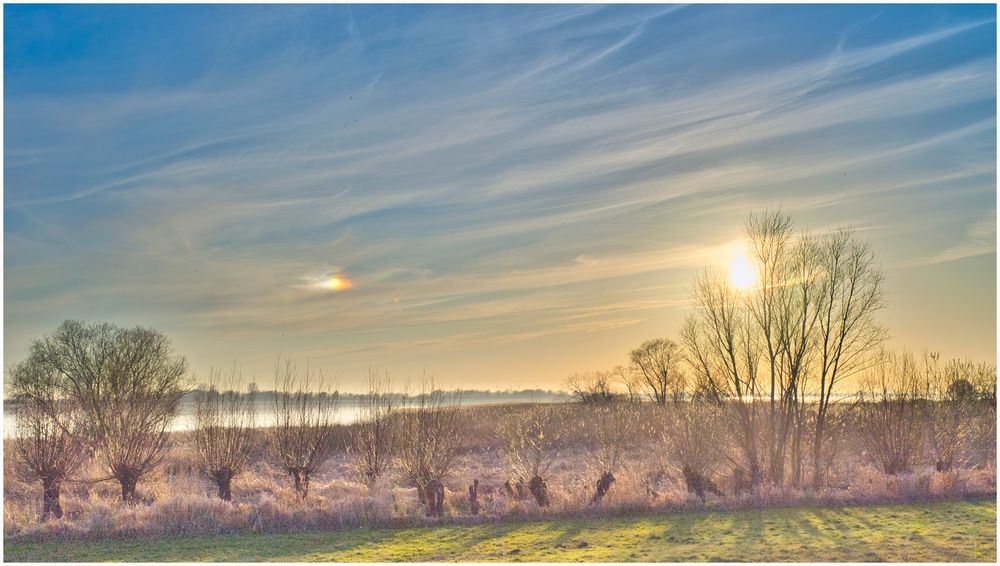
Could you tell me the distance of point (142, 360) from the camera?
46.8 metres

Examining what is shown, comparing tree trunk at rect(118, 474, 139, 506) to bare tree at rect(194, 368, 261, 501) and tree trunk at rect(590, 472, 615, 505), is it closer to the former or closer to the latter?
bare tree at rect(194, 368, 261, 501)

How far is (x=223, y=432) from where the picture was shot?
25797 mm

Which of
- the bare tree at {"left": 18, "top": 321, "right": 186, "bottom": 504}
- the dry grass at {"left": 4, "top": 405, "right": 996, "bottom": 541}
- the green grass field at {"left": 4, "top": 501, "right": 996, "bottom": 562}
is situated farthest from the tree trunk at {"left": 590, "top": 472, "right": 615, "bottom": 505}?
the bare tree at {"left": 18, "top": 321, "right": 186, "bottom": 504}

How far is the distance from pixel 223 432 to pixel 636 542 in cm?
1473

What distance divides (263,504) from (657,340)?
181ft

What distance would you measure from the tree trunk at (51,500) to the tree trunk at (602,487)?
42.7 ft

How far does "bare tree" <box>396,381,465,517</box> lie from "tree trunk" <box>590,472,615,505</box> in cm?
370

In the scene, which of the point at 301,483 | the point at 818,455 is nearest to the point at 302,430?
the point at 301,483

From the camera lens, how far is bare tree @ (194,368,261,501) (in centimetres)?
2542

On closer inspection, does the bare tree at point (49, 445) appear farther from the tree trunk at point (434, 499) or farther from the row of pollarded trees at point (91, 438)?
the tree trunk at point (434, 499)

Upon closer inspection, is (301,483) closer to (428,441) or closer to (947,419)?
(428,441)

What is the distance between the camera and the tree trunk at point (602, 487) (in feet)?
65.9

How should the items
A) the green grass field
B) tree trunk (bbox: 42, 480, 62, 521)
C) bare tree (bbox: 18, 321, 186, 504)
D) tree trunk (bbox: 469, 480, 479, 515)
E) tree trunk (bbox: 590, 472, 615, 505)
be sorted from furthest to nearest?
bare tree (bbox: 18, 321, 186, 504) < tree trunk (bbox: 42, 480, 62, 521) < tree trunk (bbox: 590, 472, 615, 505) < tree trunk (bbox: 469, 480, 479, 515) < the green grass field

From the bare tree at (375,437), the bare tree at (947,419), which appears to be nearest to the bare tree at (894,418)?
the bare tree at (947,419)
